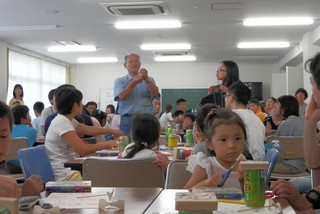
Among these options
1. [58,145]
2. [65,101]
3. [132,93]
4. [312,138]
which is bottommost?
[58,145]

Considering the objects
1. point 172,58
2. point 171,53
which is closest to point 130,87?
point 171,53

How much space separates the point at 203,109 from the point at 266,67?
1266 cm

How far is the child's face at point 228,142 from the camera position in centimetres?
205

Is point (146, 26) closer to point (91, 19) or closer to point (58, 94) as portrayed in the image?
point (91, 19)

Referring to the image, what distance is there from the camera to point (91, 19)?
819 cm

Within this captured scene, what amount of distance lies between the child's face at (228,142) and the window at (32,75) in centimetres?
958

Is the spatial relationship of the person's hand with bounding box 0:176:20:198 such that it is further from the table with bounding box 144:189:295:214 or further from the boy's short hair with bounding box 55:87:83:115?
the boy's short hair with bounding box 55:87:83:115

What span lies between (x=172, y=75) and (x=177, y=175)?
12886 mm

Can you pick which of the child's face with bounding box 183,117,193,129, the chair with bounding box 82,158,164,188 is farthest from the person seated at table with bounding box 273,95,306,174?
the chair with bounding box 82,158,164,188

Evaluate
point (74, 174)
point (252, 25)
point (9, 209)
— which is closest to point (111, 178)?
point (74, 174)

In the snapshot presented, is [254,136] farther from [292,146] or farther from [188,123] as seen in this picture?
[188,123]

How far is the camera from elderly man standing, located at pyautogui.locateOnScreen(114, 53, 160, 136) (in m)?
4.50

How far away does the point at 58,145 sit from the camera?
3285 mm

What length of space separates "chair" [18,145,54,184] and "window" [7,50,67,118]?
840 cm
